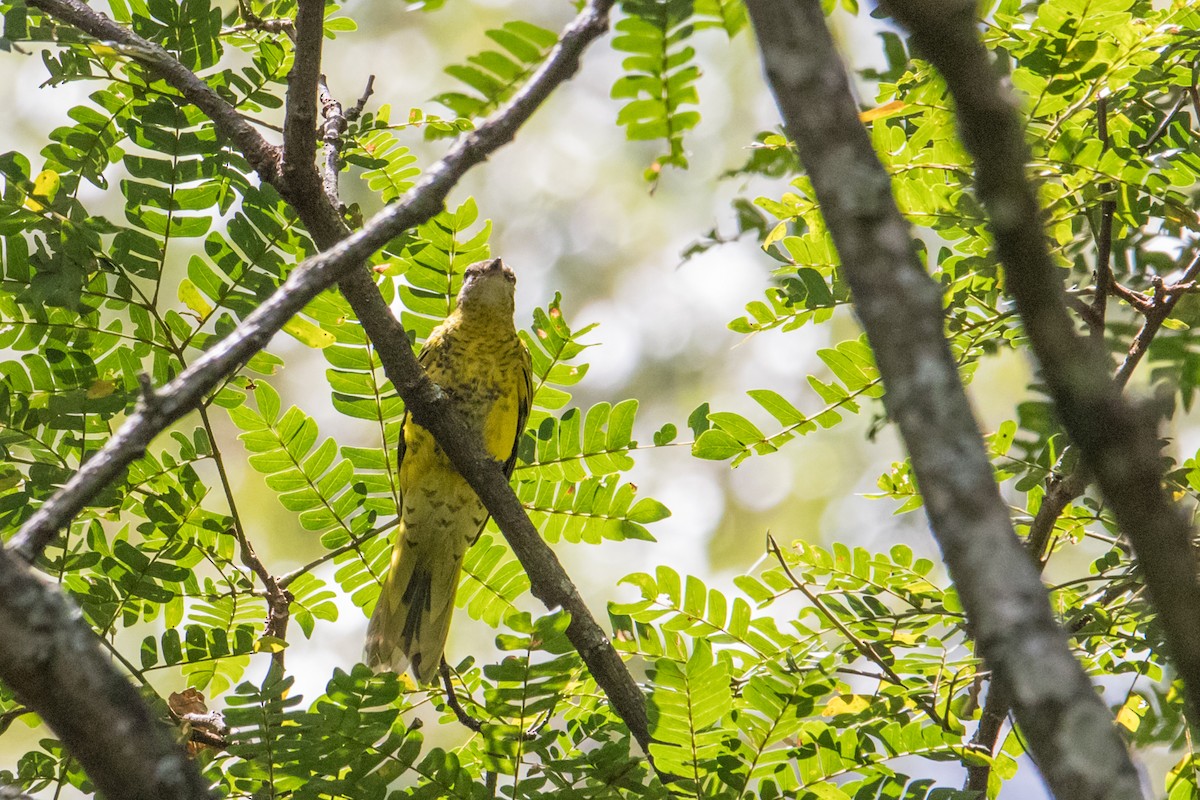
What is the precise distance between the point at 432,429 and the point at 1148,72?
2.24m

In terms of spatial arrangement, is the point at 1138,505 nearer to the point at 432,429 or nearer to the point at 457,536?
the point at 432,429

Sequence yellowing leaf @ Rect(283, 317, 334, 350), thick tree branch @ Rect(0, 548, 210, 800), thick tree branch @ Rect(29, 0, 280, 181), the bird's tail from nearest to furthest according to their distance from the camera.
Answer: thick tree branch @ Rect(0, 548, 210, 800) < thick tree branch @ Rect(29, 0, 280, 181) < yellowing leaf @ Rect(283, 317, 334, 350) < the bird's tail

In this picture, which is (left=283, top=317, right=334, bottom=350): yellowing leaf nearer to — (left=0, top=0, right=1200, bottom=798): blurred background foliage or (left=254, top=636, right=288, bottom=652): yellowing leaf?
(left=0, top=0, right=1200, bottom=798): blurred background foliage

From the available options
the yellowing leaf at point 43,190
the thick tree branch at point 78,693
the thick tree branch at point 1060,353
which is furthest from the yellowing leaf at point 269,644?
the thick tree branch at point 1060,353

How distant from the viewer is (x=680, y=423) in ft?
35.4

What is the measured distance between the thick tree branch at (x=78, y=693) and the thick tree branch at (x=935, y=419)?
3.11 feet

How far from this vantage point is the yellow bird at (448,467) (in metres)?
4.29

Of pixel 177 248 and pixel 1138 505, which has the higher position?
pixel 177 248

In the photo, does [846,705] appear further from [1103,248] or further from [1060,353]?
[1060,353]

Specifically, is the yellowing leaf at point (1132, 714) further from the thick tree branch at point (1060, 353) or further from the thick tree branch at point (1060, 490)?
the thick tree branch at point (1060, 353)

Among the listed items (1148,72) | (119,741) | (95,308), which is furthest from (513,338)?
(119,741)

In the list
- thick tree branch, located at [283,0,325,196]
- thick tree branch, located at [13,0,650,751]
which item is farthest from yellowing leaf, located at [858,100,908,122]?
thick tree branch, located at [283,0,325,196]

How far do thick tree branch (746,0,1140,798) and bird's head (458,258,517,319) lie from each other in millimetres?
3301

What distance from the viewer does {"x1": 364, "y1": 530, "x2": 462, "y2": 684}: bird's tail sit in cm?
419
